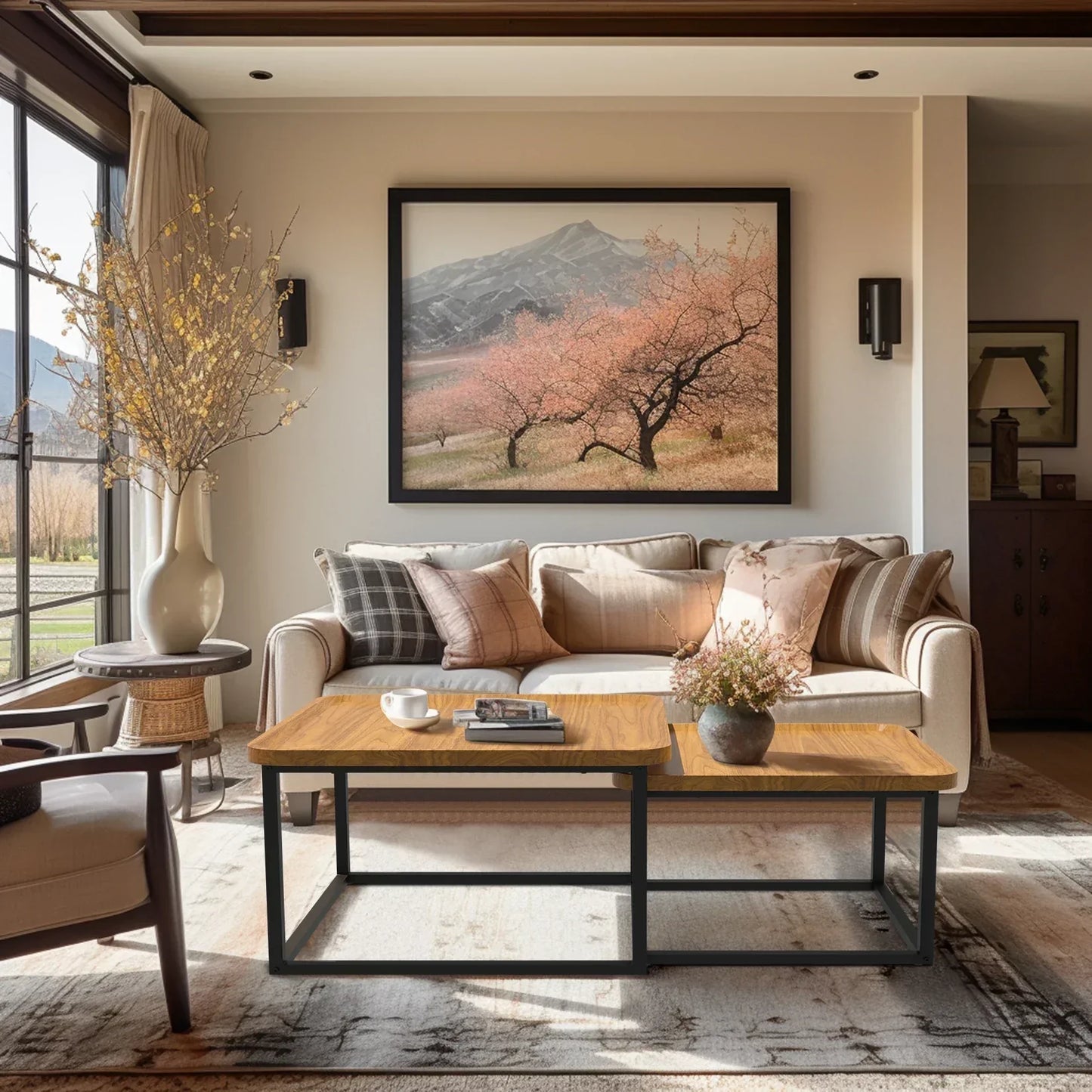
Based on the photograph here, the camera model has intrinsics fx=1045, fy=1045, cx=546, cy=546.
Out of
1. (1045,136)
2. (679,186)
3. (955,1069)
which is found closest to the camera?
(955,1069)

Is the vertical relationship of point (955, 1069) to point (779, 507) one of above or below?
below

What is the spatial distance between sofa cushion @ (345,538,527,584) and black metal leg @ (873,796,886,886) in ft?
5.32

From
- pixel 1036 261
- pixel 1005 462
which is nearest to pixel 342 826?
pixel 1005 462

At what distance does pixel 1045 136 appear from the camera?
504 centimetres

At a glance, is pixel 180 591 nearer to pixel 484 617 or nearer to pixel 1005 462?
pixel 484 617

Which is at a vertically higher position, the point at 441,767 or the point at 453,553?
the point at 453,553

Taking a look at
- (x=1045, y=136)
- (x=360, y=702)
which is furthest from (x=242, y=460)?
(x=1045, y=136)

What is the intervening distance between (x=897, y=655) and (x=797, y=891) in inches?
40.9

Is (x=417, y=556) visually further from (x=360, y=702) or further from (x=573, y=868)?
(x=573, y=868)

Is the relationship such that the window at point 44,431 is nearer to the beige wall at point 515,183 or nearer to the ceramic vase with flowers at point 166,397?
the ceramic vase with flowers at point 166,397

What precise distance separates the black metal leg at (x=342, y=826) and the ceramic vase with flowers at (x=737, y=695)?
962mm

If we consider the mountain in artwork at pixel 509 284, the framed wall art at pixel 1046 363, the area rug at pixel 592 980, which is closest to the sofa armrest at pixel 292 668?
the area rug at pixel 592 980

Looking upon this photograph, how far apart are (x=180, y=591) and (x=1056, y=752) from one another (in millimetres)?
3601

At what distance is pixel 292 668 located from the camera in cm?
339
